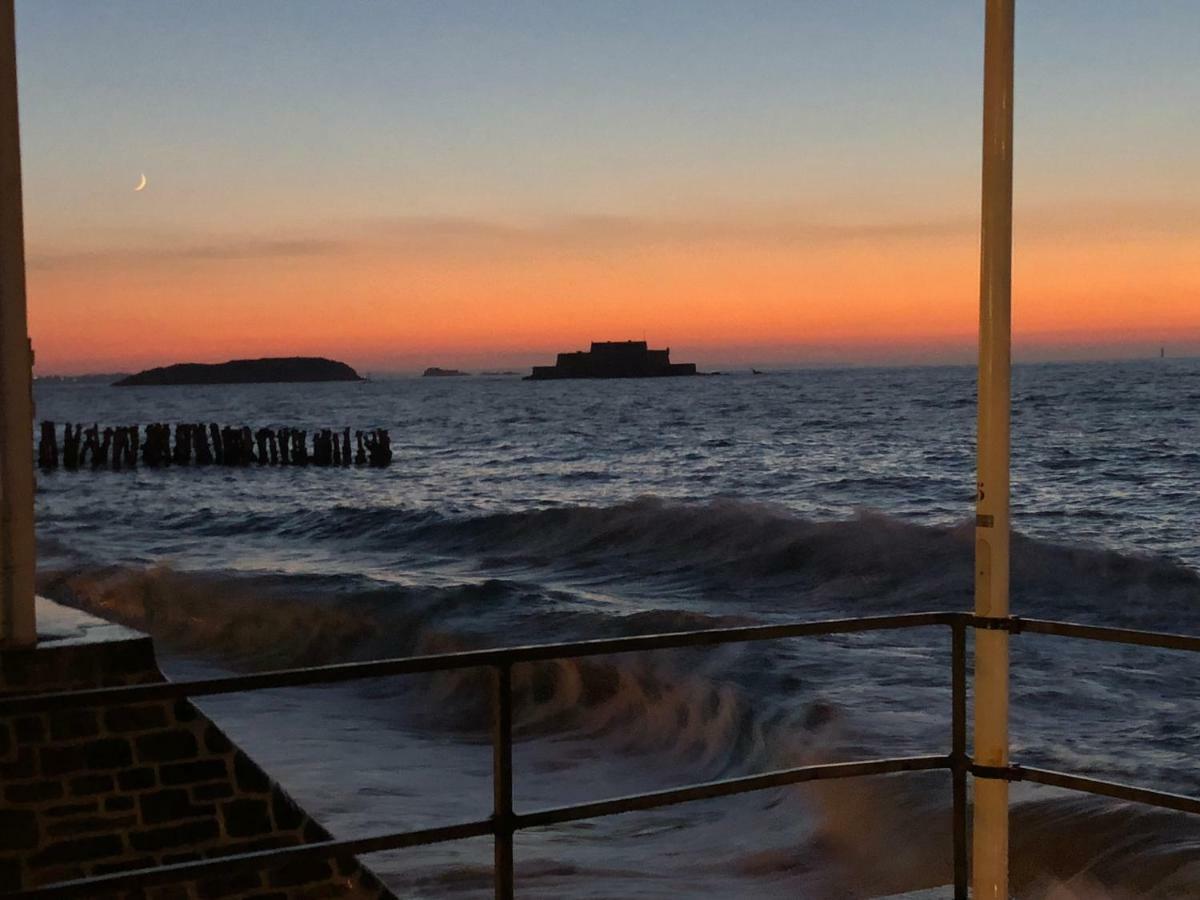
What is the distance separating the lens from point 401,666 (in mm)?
2703

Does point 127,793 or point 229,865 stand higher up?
point 229,865

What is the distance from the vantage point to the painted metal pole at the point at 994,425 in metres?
3.36

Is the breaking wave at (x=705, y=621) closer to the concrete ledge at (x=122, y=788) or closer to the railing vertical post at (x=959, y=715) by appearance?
the concrete ledge at (x=122, y=788)

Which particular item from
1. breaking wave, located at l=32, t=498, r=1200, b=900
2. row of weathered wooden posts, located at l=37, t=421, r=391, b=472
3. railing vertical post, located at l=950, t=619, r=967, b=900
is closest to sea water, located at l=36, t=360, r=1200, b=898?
breaking wave, located at l=32, t=498, r=1200, b=900

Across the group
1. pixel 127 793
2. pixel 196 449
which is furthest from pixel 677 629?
pixel 196 449

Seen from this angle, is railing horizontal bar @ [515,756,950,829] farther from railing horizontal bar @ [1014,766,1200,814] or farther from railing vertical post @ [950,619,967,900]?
railing horizontal bar @ [1014,766,1200,814]

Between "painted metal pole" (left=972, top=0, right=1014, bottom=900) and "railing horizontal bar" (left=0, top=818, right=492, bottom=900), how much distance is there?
1.38 m

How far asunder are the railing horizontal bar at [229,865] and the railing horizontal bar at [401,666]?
0.34 m

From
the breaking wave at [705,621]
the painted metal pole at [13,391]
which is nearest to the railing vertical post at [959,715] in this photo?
the painted metal pole at [13,391]

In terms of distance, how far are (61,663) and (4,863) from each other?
0.80 metres

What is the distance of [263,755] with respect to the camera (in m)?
11.3

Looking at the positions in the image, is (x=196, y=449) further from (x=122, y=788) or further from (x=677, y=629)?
(x=122, y=788)

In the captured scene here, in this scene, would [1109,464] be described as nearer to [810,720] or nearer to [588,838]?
[810,720]

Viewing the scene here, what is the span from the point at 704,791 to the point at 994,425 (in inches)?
47.7
